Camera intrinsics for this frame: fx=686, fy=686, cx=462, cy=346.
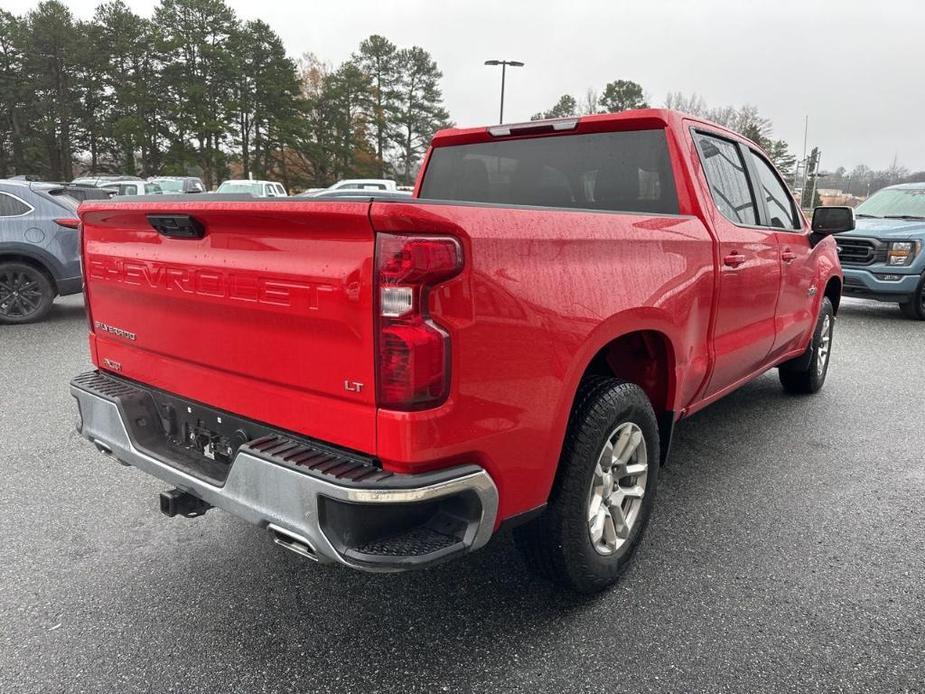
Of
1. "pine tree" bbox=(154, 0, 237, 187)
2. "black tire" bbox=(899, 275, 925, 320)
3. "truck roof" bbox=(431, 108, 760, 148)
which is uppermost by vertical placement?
"pine tree" bbox=(154, 0, 237, 187)

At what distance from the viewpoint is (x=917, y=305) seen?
953 centimetres

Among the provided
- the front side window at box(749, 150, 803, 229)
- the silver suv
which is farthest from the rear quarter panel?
the silver suv

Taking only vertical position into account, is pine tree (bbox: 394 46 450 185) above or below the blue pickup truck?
above

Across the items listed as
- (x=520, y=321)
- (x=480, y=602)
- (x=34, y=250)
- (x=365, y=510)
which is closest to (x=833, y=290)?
(x=480, y=602)

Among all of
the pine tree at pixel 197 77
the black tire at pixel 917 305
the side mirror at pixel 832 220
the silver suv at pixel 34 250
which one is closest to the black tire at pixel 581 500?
the side mirror at pixel 832 220

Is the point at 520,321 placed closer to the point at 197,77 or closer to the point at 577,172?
the point at 577,172

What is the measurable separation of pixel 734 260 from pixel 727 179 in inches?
22.6

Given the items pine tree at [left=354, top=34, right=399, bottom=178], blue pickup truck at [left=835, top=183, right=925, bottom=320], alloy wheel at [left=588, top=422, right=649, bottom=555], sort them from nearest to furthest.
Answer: alloy wheel at [left=588, top=422, right=649, bottom=555] → blue pickup truck at [left=835, top=183, right=925, bottom=320] → pine tree at [left=354, top=34, right=399, bottom=178]

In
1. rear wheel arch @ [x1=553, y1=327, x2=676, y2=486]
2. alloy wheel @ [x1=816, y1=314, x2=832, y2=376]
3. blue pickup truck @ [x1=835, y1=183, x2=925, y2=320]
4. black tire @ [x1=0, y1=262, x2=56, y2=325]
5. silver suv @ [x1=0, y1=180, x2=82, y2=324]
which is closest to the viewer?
rear wheel arch @ [x1=553, y1=327, x2=676, y2=486]

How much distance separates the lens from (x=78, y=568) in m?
2.87

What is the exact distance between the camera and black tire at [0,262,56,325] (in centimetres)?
821

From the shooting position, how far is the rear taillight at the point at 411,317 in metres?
1.81

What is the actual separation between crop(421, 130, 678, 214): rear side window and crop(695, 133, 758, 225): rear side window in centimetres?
30

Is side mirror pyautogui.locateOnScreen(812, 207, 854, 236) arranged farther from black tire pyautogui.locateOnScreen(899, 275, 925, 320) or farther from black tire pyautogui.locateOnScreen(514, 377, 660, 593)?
black tire pyautogui.locateOnScreen(899, 275, 925, 320)
